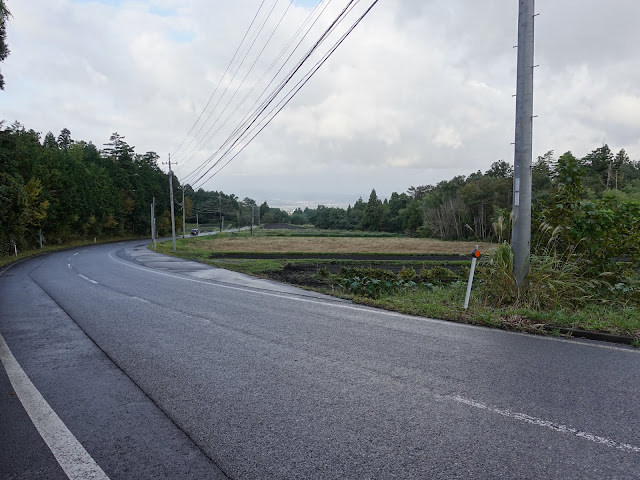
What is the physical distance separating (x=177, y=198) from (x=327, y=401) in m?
98.7

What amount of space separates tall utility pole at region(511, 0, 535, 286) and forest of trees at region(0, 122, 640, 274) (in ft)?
3.02

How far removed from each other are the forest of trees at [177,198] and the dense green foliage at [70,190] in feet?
0.41

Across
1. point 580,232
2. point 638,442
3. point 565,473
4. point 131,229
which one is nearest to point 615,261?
point 580,232

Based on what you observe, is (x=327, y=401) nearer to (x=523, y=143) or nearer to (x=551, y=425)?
(x=551, y=425)

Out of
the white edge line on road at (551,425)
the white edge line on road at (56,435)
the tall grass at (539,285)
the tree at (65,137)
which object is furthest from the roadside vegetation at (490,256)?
the tree at (65,137)

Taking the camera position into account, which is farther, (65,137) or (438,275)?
(65,137)

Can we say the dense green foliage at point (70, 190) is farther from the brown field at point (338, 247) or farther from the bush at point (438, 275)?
the bush at point (438, 275)

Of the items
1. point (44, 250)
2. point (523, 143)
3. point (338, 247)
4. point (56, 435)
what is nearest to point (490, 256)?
point (523, 143)

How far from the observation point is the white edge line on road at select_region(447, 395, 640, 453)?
2.99m

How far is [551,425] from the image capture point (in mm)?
3336

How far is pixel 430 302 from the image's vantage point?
8719 mm

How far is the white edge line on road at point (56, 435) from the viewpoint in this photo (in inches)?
112

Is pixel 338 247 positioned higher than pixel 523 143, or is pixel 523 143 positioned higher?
pixel 523 143

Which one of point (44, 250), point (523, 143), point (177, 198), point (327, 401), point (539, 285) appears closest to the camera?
point (327, 401)
